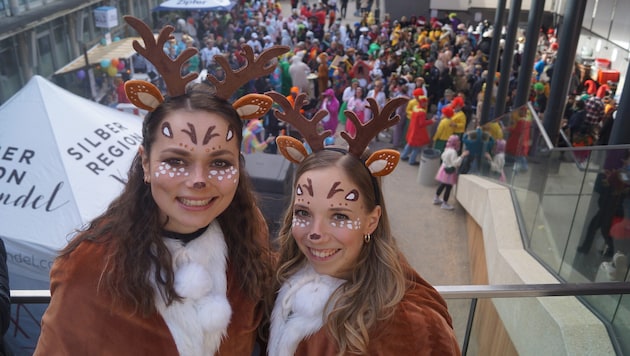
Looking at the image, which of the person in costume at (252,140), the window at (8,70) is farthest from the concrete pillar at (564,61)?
the window at (8,70)

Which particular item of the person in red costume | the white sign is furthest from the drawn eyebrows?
the white sign

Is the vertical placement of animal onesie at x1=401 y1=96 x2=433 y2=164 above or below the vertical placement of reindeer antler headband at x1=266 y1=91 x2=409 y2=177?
below

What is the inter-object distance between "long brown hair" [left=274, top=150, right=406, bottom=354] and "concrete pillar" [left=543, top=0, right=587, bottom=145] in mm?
7172

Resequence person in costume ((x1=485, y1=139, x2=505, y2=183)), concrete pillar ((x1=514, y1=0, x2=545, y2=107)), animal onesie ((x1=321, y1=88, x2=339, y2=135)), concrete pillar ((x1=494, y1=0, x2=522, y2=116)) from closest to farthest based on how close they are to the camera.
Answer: person in costume ((x1=485, y1=139, x2=505, y2=183)), animal onesie ((x1=321, y1=88, x2=339, y2=135)), concrete pillar ((x1=514, y1=0, x2=545, y2=107)), concrete pillar ((x1=494, y1=0, x2=522, y2=116))

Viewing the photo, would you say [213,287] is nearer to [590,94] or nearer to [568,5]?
[568,5]

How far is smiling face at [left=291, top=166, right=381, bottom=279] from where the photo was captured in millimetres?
2000

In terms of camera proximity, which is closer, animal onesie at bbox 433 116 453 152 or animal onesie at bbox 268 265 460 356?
animal onesie at bbox 268 265 460 356

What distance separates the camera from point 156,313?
1.92 m

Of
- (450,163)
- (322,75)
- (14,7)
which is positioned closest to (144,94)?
(450,163)

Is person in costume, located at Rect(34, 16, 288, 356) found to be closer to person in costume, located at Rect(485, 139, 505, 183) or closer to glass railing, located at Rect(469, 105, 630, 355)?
glass railing, located at Rect(469, 105, 630, 355)

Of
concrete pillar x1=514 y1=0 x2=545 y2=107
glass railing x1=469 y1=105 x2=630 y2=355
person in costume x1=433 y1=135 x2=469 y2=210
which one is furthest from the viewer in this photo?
concrete pillar x1=514 y1=0 x2=545 y2=107

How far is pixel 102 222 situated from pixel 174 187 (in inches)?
15.3

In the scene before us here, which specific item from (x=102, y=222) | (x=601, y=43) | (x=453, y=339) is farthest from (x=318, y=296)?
(x=601, y=43)

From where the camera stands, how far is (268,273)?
2.19m
